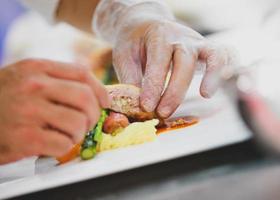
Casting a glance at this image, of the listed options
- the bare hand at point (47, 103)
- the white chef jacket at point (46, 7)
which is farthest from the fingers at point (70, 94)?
the white chef jacket at point (46, 7)

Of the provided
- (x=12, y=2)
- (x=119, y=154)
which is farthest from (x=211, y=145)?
(x=12, y=2)

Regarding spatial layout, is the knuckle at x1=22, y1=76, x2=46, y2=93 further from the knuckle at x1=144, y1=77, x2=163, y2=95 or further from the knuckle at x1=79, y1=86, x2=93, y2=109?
the knuckle at x1=144, y1=77, x2=163, y2=95

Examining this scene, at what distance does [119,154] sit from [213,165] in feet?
0.63

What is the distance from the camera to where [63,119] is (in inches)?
26.2

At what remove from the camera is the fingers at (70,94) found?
0.65 m

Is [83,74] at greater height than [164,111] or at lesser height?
greater

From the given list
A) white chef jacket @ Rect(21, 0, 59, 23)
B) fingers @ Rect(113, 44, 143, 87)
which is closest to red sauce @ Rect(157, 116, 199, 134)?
fingers @ Rect(113, 44, 143, 87)

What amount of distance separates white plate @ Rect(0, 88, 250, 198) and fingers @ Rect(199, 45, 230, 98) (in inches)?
0.8

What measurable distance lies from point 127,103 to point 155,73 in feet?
0.26

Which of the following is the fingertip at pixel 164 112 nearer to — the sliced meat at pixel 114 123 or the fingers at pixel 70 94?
the sliced meat at pixel 114 123

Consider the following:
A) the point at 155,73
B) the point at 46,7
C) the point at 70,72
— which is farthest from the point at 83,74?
the point at 46,7

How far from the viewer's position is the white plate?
2.20ft

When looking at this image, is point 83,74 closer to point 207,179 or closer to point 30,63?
point 30,63

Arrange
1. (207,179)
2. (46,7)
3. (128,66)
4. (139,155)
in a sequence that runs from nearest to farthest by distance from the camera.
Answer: (207,179) → (139,155) → (128,66) → (46,7)
